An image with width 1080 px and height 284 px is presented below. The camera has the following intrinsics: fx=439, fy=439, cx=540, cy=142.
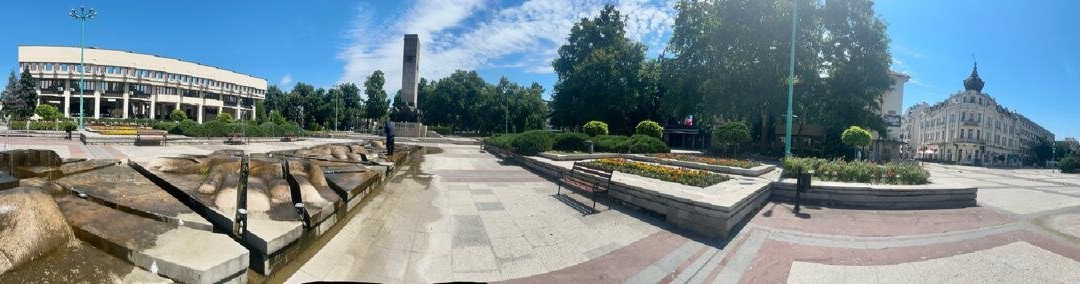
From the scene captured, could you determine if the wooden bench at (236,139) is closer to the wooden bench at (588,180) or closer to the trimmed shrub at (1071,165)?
the wooden bench at (588,180)

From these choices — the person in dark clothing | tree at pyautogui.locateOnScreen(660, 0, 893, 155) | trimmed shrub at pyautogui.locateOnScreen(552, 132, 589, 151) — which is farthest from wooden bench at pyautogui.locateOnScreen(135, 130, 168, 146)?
tree at pyautogui.locateOnScreen(660, 0, 893, 155)

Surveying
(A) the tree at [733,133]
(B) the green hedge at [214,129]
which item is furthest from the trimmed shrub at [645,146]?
(B) the green hedge at [214,129]

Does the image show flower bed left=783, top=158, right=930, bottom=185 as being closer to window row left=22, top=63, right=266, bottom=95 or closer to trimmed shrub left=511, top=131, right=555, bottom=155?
trimmed shrub left=511, top=131, right=555, bottom=155

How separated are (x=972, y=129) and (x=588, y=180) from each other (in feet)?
269

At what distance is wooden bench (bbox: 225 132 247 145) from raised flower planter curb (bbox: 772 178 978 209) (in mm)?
26030

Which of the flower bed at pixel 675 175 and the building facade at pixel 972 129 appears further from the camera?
the building facade at pixel 972 129

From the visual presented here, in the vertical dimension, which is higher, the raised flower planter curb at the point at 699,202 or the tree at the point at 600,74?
the tree at the point at 600,74

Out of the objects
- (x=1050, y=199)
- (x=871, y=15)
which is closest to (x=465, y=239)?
(x=1050, y=199)

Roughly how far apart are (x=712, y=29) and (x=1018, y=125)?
90.3m

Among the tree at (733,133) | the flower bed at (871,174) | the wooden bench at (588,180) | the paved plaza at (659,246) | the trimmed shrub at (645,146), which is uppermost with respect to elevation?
the tree at (733,133)

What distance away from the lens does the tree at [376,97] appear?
70438mm

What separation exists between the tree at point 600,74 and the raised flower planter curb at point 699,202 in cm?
2996

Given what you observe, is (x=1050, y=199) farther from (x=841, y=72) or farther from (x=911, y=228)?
(x=841, y=72)

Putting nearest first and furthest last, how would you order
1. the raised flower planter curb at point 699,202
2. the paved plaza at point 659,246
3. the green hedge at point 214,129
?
1. the paved plaza at point 659,246
2. the raised flower planter curb at point 699,202
3. the green hedge at point 214,129
